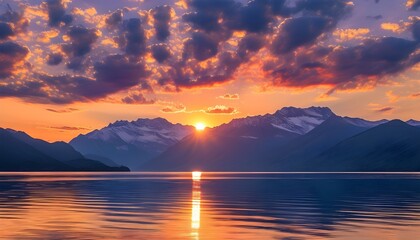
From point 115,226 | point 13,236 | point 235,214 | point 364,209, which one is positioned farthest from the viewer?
point 364,209

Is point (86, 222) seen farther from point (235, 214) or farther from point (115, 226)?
point (235, 214)

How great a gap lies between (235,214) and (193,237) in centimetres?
2064

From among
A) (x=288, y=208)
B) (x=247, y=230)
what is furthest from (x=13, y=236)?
(x=288, y=208)

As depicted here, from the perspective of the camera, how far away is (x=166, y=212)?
64.6m

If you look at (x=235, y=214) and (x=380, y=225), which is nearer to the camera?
(x=380, y=225)

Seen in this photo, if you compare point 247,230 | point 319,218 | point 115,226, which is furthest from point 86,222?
point 319,218

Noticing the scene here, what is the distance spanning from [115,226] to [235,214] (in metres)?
17.0

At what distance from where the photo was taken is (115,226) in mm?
48625

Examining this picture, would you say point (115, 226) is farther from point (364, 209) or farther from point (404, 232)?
point (364, 209)

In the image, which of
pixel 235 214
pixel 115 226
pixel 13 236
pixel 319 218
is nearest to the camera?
pixel 13 236

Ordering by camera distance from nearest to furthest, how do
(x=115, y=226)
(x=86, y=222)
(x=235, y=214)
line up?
(x=115, y=226) < (x=86, y=222) < (x=235, y=214)

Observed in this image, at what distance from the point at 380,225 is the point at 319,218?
25.7 feet

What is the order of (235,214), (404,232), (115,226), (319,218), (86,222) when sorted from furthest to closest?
(235,214) < (319,218) < (86,222) < (115,226) < (404,232)

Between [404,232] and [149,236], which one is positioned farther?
[404,232]
